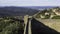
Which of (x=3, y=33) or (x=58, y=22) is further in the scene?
→ (x=58, y=22)

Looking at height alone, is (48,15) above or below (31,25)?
below

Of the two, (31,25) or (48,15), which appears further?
(48,15)

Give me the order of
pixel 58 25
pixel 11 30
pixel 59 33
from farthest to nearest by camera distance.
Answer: pixel 58 25 → pixel 59 33 → pixel 11 30

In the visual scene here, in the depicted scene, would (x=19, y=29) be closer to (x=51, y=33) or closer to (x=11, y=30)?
(x=11, y=30)

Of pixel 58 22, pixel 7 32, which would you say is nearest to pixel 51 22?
pixel 58 22

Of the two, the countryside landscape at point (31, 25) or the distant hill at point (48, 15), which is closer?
the countryside landscape at point (31, 25)

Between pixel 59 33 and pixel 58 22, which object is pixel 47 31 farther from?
pixel 58 22

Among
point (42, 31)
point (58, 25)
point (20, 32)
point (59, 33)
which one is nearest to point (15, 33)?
point (20, 32)

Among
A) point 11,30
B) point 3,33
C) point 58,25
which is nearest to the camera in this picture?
point 3,33

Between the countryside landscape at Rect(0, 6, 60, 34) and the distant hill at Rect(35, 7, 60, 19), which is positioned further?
the distant hill at Rect(35, 7, 60, 19)
